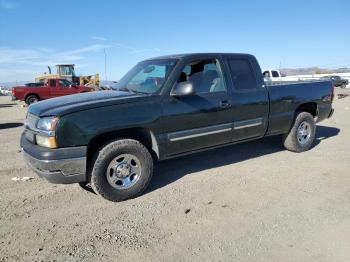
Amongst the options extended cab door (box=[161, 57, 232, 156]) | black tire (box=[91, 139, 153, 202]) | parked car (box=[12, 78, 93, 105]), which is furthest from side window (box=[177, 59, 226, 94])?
parked car (box=[12, 78, 93, 105])

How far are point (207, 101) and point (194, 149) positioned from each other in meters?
0.74

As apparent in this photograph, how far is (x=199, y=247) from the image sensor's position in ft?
10.7

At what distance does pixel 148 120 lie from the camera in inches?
175

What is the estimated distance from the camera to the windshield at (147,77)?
190 inches

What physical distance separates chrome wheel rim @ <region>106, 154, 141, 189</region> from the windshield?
1.01 meters

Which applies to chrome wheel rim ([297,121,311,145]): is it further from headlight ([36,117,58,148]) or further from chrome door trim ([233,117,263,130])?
headlight ([36,117,58,148])

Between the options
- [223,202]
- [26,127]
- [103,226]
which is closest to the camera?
[103,226]

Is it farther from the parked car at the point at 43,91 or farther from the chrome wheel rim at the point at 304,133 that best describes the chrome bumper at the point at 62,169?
the parked car at the point at 43,91

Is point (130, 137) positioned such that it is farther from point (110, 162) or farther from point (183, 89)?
point (183, 89)

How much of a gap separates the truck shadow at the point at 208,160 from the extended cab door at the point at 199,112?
0.60 meters

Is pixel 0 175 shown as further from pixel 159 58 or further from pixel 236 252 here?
pixel 236 252

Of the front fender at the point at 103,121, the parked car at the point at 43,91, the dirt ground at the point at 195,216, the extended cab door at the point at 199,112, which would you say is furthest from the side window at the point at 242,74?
the parked car at the point at 43,91

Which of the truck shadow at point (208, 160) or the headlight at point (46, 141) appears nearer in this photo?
the headlight at point (46, 141)

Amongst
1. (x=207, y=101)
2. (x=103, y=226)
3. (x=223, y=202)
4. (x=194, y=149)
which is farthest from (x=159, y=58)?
(x=103, y=226)
